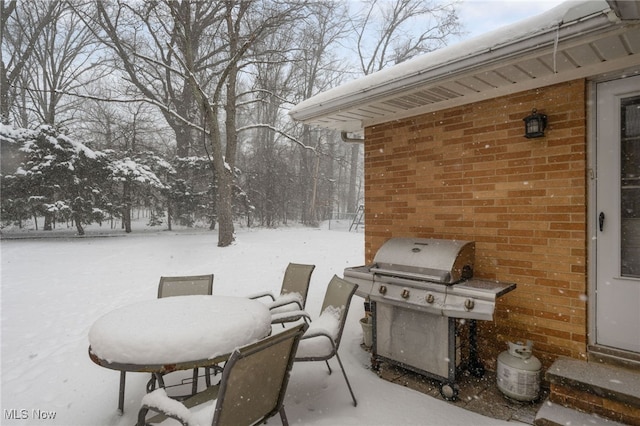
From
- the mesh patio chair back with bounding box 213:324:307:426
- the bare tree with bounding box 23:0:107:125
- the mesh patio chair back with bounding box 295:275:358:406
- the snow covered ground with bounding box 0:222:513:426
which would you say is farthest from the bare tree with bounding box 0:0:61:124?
the mesh patio chair back with bounding box 213:324:307:426

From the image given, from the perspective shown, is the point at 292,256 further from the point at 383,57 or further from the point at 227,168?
the point at 383,57

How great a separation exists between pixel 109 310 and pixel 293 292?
3035 millimetres

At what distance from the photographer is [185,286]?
12.4ft

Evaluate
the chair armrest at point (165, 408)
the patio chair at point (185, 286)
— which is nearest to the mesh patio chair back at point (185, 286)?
the patio chair at point (185, 286)

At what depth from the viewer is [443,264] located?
300 cm

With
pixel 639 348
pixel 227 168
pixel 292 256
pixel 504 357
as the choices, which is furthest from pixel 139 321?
pixel 227 168

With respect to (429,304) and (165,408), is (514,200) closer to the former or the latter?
(429,304)

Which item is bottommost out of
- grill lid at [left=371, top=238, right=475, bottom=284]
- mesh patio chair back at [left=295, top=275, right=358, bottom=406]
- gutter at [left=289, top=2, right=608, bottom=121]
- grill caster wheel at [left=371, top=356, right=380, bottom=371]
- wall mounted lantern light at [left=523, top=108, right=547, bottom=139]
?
grill caster wheel at [left=371, top=356, right=380, bottom=371]

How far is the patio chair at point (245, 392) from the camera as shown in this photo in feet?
5.63

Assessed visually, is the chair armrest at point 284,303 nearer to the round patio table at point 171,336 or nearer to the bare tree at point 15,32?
the round patio table at point 171,336

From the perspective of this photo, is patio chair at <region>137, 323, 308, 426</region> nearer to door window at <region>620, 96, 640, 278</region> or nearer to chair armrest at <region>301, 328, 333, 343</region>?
chair armrest at <region>301, 328, 333, 343</region>

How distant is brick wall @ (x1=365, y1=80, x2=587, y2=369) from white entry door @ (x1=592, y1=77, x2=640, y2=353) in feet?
0.46

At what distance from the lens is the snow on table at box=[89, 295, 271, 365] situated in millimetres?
2150

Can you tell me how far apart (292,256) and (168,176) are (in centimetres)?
810
